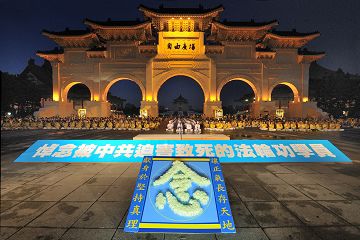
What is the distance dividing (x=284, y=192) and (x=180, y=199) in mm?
2744

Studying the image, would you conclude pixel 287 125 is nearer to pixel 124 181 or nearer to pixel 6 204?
pixel 124 181

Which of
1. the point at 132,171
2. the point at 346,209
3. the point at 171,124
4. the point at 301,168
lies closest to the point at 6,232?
the point at 132,171

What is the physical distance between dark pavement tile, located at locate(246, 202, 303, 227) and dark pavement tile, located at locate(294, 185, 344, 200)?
987mm

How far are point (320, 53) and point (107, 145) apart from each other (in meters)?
29.8

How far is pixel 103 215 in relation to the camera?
3668 mm

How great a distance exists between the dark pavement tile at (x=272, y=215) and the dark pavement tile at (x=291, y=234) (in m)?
0.13

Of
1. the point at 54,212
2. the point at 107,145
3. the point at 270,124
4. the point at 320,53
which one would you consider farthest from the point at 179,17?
the point at 54,212

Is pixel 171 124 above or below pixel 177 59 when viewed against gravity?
below

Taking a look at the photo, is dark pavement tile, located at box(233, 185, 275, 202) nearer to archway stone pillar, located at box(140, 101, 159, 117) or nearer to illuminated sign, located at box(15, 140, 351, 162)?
illuminated sign, located at box(15, 140, 351, 162)

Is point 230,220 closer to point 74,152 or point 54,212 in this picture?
point 54,212

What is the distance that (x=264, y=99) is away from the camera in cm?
2755

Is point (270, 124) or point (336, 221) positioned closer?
point (336, 221)

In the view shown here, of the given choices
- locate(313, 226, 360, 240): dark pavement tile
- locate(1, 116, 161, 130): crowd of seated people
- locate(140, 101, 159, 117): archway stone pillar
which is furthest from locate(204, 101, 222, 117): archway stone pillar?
locate(313, 226, 360, 240): dark pavement tile

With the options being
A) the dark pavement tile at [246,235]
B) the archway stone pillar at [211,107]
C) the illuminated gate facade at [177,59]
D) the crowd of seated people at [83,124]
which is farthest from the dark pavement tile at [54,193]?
the archway stone pillar at [211,107]
